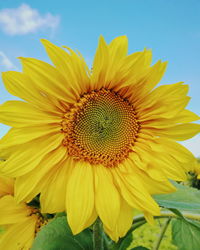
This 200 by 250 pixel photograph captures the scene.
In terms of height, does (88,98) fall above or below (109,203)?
above

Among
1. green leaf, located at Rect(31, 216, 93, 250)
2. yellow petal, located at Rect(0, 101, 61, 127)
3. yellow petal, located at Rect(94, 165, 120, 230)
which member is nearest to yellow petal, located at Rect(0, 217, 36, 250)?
green leaf, located at Rect(31, 216, 93, 250)

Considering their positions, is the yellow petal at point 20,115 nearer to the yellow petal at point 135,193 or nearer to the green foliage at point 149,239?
the yellow petal at point 135,193

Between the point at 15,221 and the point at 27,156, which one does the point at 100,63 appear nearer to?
the point at 27,156

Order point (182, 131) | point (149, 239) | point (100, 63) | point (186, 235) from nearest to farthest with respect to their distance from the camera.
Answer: point (100, 63)
point (182, 131)
point (186, 235)
point (149, 239)

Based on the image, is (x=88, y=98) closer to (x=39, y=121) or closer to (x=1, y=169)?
(x=39, y=121)

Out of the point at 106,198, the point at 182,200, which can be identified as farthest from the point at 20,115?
the point at 182,200

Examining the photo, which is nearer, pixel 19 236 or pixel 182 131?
pixel 182 131

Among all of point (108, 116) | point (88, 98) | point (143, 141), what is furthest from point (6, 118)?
point (143, 141)

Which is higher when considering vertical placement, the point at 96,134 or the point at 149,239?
the point at 96,134
